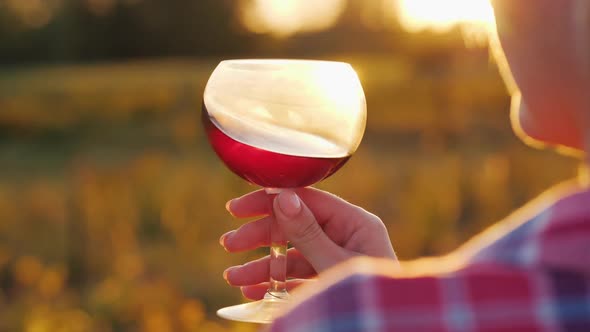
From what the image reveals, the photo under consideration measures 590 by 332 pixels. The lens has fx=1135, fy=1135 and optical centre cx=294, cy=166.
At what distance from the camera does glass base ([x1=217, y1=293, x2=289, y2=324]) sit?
1.55 metres

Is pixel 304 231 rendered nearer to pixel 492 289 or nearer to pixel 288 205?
pixel 288 205

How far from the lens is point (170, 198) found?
28.6 ft

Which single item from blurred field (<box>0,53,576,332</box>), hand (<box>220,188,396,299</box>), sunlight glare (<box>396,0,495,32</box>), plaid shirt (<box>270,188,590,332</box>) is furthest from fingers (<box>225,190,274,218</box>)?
blurred field (<box>0,53,576,332</box>)

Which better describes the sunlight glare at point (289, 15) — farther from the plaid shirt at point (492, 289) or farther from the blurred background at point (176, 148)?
the plaid shirt at point (492, 289)

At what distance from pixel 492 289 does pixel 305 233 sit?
76 centimetres

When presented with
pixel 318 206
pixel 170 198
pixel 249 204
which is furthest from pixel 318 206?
pixel 170 198

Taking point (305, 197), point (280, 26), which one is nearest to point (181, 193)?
point (305, 197)

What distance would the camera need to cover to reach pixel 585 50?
33.8 inches

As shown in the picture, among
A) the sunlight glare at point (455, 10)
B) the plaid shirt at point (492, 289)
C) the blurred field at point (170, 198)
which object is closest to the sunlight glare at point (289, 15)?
the blurred field at point (170, 198)

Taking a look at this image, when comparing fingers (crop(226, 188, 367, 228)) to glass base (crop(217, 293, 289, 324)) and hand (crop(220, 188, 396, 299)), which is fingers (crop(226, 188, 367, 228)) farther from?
glass base (crop(217, 293, 289, 324))

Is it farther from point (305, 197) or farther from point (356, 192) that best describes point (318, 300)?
point (356, 192)

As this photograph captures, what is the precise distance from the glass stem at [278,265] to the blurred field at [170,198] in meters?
3.11

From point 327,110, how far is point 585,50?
2.25 ft

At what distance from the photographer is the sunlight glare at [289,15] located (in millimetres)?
21922
